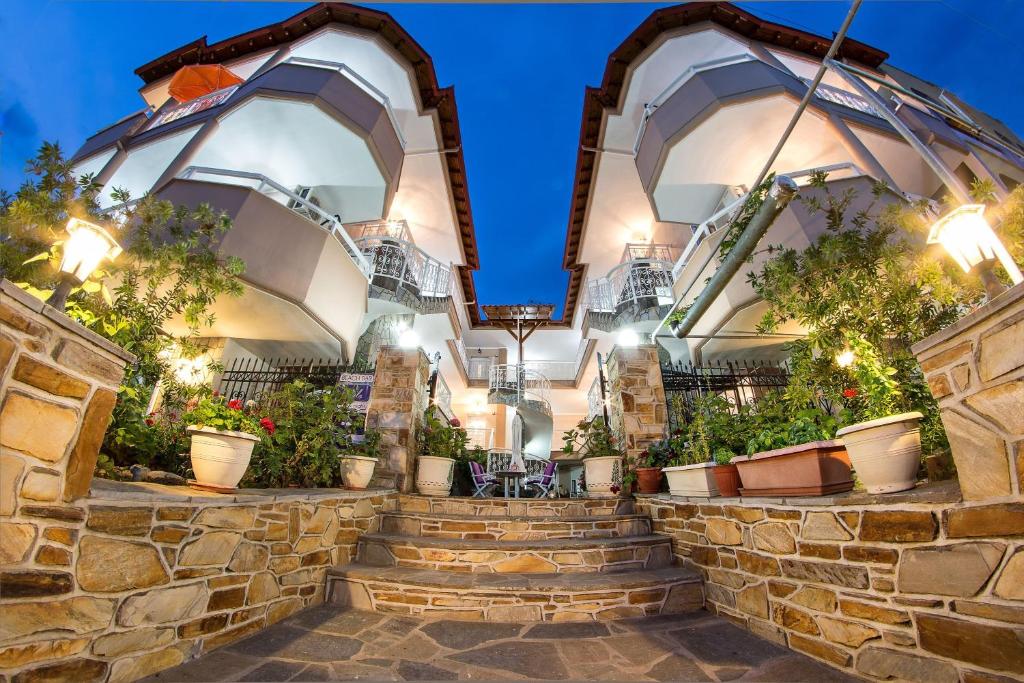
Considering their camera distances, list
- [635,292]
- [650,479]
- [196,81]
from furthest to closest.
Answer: [635,292] → [196,81] → [650,479]

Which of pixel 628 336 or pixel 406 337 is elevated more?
pixel 628 336

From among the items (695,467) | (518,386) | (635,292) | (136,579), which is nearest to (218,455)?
(136,579)

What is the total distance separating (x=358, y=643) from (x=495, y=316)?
14354 mm

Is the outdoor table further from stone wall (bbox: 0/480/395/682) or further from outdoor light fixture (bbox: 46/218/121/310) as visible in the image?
outdoor light fixture (bbox: 46/218/121/310)

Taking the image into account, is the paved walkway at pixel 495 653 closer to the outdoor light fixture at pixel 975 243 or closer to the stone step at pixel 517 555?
the stone step at pixel 517 555

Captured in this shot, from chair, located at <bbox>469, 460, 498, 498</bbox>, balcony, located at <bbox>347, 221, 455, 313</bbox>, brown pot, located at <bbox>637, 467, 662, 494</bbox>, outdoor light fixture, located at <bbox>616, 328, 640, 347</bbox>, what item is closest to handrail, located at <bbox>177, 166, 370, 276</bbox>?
balcony, located at <bbox>347, 221, 455, 313</bbox>

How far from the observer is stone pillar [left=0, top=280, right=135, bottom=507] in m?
1.48

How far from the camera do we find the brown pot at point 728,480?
3363 millimetres

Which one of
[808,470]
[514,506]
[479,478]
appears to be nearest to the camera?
[808,470]

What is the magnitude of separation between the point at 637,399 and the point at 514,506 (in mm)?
2302

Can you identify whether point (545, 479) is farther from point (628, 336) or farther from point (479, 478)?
point (628, 336)

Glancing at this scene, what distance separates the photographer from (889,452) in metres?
2.15

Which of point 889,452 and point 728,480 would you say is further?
point 728,480

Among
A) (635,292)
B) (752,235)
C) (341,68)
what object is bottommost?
(752,235)
